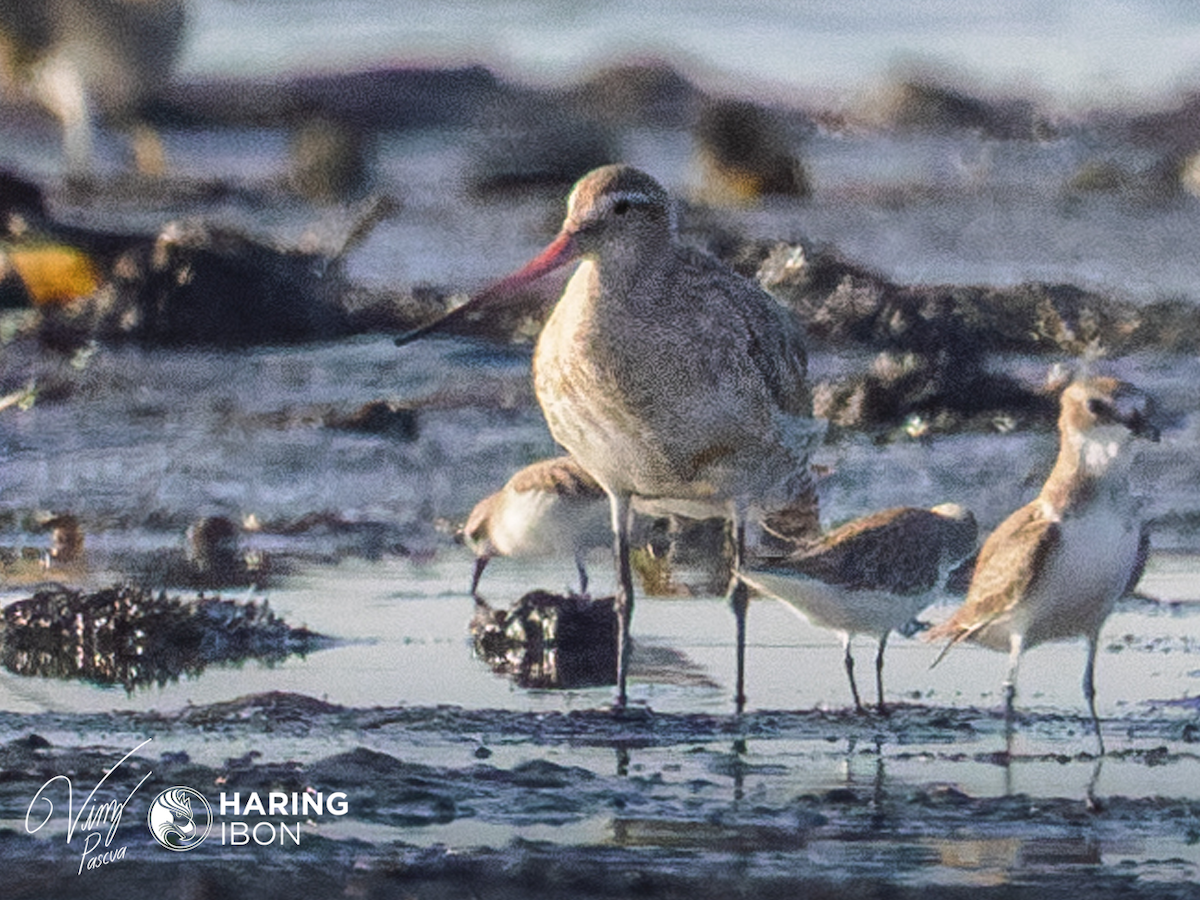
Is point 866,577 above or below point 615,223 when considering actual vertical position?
below

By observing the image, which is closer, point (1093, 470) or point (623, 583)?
point (1093, 470)

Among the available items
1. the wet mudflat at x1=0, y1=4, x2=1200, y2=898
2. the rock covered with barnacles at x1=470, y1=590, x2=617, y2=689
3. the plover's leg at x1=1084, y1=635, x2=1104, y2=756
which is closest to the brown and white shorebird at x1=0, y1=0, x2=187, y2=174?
the wet mudflat at x1=0, y1=4, x2=1200, y2=898

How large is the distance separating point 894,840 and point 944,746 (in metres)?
0.67

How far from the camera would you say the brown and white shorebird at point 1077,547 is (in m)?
4.30

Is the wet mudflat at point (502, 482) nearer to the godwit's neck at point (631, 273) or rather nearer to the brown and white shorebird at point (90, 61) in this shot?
the brown and white shorebird at point (90, 61)

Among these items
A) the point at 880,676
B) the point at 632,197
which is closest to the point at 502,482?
the point at 632,197

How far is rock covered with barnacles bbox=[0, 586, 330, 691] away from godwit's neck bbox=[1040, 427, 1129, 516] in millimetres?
1704

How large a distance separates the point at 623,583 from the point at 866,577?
1.98 feet

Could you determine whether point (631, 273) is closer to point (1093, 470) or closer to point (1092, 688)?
point (1093, 470)

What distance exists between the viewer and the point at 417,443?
7.20 meters

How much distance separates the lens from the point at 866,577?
4590mm

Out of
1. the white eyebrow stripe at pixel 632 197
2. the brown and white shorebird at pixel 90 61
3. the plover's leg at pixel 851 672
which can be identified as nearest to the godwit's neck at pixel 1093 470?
the plover's leg at pixel 851 672
